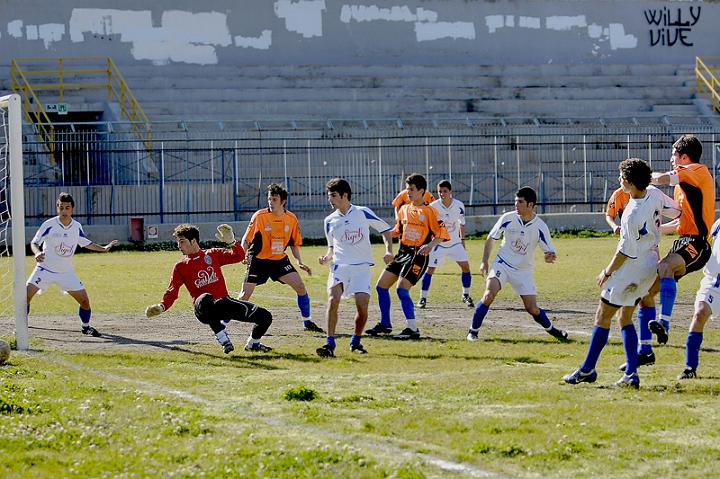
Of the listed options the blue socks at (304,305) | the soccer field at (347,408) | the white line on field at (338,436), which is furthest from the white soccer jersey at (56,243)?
the white line on field at (338,436)

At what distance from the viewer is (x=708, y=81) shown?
40969 millimetres

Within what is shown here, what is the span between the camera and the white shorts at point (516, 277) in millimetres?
12750

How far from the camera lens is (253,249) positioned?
14180 mm

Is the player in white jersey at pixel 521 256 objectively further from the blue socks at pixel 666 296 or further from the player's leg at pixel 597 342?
the player's leg at pixel 597 342

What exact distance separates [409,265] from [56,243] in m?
4.10

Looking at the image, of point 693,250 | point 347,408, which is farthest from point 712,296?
point 347,408

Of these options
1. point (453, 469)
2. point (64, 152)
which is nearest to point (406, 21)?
point (64, 152)

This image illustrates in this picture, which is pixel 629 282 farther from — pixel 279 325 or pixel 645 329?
pixel 279 325

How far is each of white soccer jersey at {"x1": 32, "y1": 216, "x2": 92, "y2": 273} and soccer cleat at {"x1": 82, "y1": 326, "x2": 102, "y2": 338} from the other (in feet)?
2.62

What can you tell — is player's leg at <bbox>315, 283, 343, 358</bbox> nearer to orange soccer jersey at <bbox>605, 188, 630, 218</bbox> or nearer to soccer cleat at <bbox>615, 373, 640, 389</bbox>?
soccer cleat at <bbox>615, 373, 640, 389</bbox>

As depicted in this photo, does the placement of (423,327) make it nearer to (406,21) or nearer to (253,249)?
(253,249)

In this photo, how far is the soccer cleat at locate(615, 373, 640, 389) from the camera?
9148mm

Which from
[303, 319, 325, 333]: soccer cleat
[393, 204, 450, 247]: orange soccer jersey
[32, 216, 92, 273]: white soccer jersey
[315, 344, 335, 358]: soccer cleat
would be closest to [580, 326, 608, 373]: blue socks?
[315, 344, 335, 358]: soccer cleat

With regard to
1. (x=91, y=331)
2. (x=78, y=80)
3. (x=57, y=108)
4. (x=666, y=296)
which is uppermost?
(x=78, y=80)
